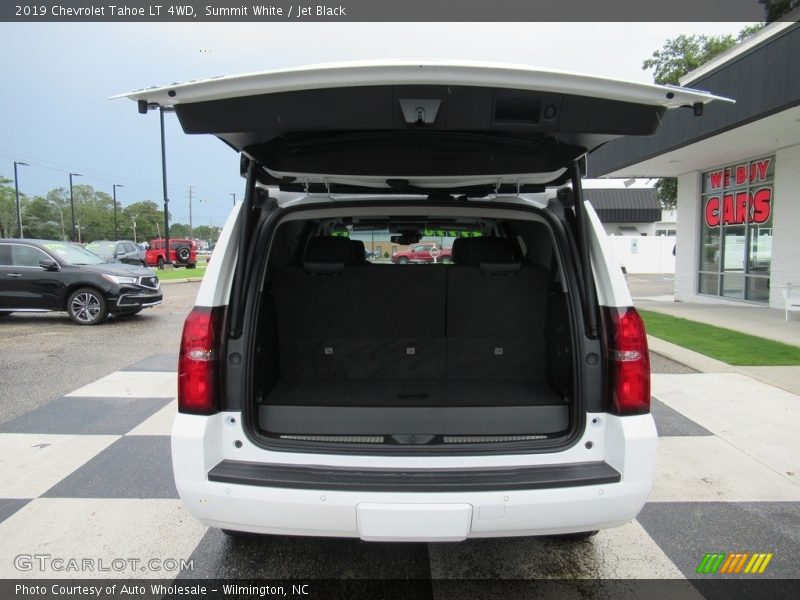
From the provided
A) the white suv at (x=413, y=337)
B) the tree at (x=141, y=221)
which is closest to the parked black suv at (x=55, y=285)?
the white suv at (x=413, y=337)

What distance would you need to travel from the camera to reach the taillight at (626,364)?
7.08 ft

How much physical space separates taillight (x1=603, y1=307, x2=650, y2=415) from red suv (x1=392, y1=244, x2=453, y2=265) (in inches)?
90.1

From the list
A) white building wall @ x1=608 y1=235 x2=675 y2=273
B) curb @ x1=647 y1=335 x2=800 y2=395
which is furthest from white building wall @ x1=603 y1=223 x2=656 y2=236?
curb @ x1=647 y1=335 x2=800 y2=395

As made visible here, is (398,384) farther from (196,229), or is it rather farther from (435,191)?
(196,229)

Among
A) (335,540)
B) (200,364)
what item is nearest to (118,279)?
(335,540)

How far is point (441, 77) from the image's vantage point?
1.71m

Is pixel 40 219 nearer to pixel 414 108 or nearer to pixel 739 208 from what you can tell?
pixel 739 208

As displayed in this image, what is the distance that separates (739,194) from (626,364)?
501 inches

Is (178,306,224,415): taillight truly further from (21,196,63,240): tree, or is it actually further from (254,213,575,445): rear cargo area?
(21,196,63,240): tree

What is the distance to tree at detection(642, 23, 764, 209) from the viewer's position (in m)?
23.2

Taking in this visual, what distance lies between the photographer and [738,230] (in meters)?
12.6

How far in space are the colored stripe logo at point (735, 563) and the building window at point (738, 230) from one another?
10915 millimetres

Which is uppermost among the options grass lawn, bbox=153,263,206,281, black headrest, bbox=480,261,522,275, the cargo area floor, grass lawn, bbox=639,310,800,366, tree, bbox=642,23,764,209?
tree, bbox=642,23,764,209

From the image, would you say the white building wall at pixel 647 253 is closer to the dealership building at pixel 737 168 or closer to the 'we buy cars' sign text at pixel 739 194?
the dealership building at pixel 737 168
